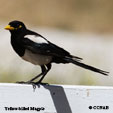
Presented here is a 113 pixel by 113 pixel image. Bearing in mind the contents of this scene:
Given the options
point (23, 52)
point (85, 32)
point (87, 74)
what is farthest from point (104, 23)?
point (23, 52)

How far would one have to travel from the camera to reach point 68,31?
39.9 ft

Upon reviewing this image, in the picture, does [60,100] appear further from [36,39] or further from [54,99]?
[36,39]

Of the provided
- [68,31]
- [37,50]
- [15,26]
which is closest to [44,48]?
[37,50]

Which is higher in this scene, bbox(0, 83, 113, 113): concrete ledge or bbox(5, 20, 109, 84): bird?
bbox(5, 20, 109, 84): bird

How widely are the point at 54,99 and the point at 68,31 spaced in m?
6.95

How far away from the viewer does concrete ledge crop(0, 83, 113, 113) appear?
16.9 feet

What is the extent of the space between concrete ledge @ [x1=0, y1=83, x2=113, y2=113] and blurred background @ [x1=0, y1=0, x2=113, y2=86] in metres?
3.25

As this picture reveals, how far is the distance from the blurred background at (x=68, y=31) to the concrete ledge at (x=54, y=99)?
3247 mm

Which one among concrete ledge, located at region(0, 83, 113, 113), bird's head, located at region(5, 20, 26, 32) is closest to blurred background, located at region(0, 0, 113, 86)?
bird's head, located at region(5, 20, 26, 32)

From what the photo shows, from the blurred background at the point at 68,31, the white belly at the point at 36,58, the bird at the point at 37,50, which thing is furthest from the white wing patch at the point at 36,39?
the blurred background at the point at 68,31

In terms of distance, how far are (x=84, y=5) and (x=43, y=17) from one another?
0.71 meters

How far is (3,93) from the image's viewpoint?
5.16 metres

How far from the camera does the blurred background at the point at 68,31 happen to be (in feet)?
29.2

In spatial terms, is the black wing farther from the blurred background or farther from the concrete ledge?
the blurred background
